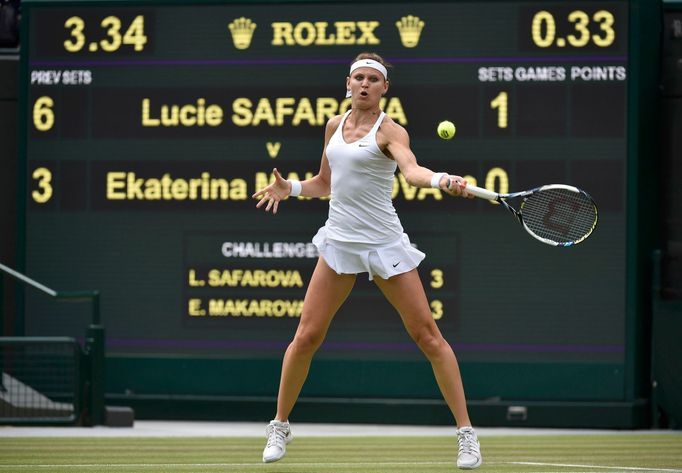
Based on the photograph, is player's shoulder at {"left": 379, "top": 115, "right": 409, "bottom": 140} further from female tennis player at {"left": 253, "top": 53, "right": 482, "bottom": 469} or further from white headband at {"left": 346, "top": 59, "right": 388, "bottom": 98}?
white headband at {"left": 346, "top": 59, "right": 388, "bottom": 98}

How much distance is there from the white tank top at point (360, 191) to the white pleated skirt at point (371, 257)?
0.04 meters

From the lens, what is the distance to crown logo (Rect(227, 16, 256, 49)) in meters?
11.6

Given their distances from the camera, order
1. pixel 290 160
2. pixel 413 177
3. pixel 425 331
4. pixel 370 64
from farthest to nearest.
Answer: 1. pixel 290 160
2. pixel 370 64
3. pixel 425 331
4. pixel 413 177

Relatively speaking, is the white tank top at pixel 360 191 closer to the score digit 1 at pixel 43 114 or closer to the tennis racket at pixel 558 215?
the tennis racket at pixel 558 215

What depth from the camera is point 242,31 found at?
456 inches

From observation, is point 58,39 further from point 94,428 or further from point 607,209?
point 607,209

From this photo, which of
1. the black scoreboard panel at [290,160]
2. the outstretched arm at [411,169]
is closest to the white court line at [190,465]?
Result: the outstretched arm at [411,169]

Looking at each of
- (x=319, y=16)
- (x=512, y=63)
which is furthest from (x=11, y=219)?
(x=512, y=63)

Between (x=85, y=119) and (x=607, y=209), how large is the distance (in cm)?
410

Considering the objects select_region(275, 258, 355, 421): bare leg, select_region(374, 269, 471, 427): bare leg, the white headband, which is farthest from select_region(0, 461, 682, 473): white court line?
the white headband

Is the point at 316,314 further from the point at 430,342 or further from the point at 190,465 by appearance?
the point at 190,465

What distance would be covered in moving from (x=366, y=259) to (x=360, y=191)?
334mm

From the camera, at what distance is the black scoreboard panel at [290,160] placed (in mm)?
11281

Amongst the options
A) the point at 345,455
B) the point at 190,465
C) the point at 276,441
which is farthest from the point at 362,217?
the point at 345,455
